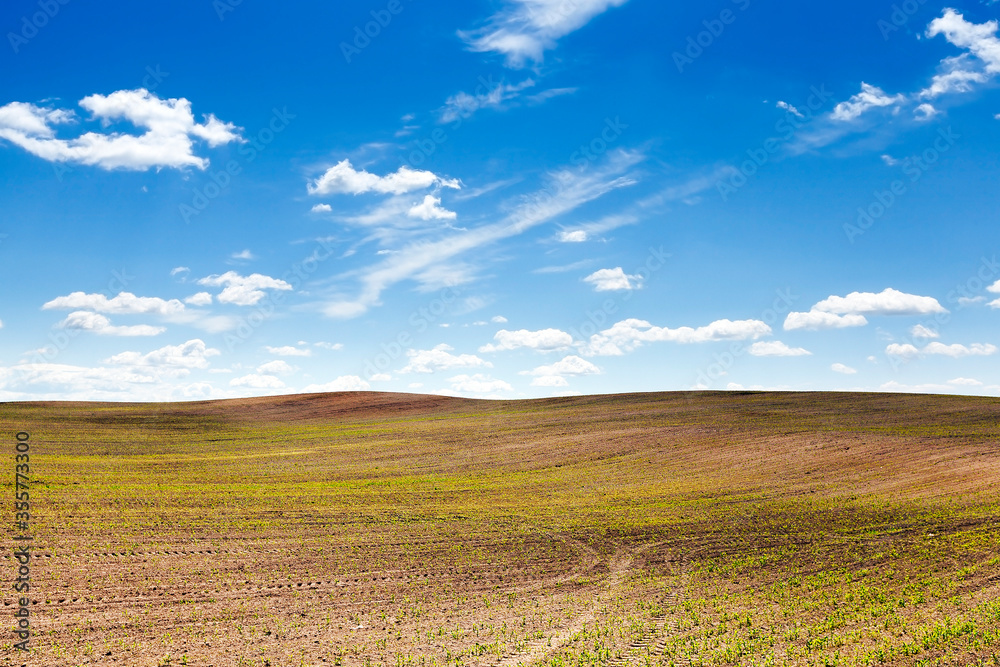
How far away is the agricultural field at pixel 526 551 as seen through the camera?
1572 centimetres

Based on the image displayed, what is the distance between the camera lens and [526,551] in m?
24.1

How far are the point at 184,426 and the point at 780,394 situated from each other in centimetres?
6324

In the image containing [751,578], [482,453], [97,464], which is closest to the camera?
[751,578]

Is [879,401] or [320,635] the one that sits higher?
[879,401]

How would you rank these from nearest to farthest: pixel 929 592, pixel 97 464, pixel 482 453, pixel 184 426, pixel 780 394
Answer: pixel 929 592, pixel 97 464, pixel 482 453, pixel 184 426, pixel 780 394

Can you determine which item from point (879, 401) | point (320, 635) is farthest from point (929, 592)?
point (879, 401)

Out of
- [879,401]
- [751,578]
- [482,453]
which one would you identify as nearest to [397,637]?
[751,578]

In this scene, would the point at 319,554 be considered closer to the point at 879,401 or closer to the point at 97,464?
the point at 97,464

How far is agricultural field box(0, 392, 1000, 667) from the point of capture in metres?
15.7

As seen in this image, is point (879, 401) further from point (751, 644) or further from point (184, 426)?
point (184, 426)

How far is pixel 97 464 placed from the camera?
141 ft

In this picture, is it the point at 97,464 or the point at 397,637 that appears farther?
the point at 97,464

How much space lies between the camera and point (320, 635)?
640 inches

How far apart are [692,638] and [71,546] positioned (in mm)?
19797
